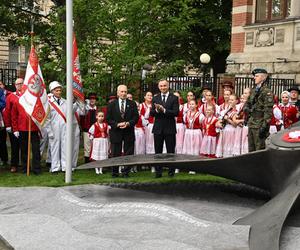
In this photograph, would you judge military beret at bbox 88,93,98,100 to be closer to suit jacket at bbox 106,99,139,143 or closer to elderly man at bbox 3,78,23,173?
elderly man at bbox 3,78,23,173

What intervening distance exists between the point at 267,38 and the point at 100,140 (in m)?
10.5

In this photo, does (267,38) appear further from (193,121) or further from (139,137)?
(139,137)

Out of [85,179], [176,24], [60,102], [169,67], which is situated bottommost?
[85,179]

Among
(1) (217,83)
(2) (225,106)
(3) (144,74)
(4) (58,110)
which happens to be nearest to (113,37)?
(3) (144,74)

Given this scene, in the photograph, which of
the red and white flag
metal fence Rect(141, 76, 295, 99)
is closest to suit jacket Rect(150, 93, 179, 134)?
the red and white flag

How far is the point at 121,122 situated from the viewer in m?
9.55

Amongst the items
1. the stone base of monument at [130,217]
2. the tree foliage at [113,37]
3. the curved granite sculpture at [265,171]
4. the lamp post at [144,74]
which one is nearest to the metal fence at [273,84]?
the tree foliage at [113,37]

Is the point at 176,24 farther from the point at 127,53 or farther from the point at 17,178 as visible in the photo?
the point at 17,178

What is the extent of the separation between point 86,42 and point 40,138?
3.18 metres

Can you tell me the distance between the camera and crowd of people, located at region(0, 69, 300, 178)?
958 cm

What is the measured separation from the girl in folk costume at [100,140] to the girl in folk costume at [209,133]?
1.94 m

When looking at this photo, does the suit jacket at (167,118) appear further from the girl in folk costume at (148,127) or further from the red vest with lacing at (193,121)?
the girl in folk costume at (148,127)

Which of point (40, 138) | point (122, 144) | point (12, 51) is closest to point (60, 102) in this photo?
point (40, 138)

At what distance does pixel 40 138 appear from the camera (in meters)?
10.2
